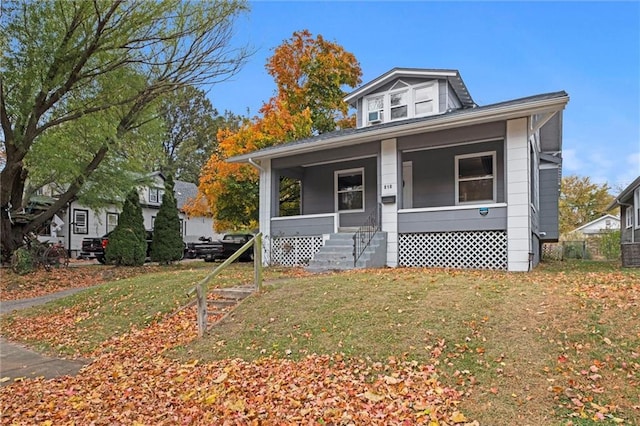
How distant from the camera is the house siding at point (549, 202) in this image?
1594 centimetres

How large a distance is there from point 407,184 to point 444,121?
336cm

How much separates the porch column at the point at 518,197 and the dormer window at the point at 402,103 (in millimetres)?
4281

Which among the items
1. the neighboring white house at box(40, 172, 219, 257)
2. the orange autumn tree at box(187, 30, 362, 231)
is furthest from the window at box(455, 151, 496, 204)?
the neighboring white house at box(40, 172, 219, 257)

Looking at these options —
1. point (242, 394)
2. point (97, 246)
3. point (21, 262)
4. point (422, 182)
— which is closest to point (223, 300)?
point (242, 394)

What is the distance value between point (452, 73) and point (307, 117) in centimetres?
820

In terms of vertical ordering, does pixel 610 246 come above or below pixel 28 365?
above

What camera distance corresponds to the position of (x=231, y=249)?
19406 mm

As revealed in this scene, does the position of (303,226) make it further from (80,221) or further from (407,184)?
(80,221)

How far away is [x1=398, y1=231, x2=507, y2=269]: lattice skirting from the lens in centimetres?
1064

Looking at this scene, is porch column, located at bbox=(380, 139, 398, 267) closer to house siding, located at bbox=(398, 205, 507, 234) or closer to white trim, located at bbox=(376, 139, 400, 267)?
white trim, located at bbox=(376, 139, 400, 267)

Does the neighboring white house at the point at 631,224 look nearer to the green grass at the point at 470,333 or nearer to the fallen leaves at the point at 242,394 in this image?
the green grass at the point at 470,333

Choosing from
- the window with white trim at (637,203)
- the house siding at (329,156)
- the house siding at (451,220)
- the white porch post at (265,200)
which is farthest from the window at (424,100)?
the window with white trim at (637,203)

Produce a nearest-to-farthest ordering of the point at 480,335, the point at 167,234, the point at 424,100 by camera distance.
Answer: the point at 480,335 < the point at 424,100 < the point at 167,234

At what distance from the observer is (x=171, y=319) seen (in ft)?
23.3
